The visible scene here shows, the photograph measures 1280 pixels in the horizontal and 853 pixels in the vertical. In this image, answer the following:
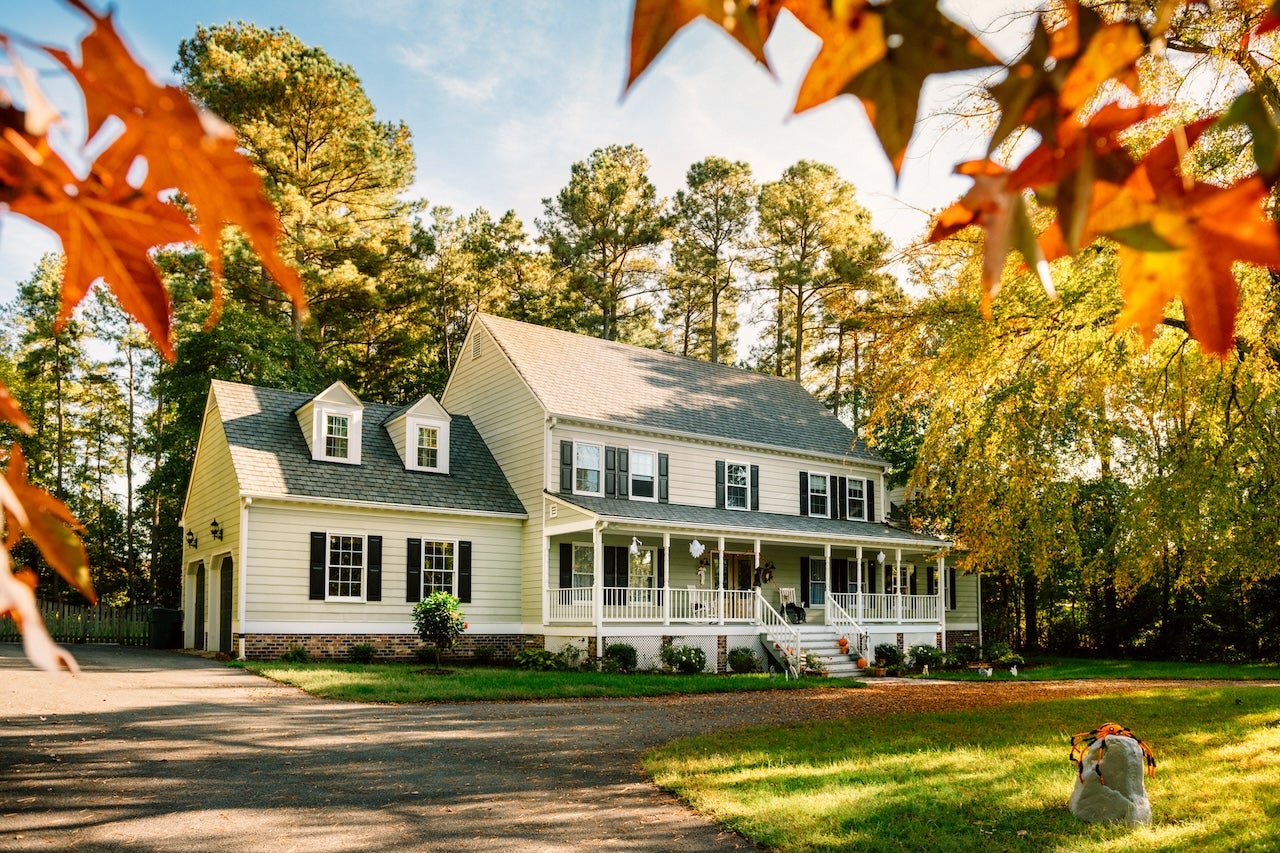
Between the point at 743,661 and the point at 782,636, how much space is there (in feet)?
5.34

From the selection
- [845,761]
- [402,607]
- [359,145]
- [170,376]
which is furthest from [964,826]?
[359,145]

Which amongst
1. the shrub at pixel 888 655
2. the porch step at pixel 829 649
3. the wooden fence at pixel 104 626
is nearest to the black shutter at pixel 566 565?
the porch step at pixel 829 649

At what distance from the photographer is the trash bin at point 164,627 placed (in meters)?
25.5

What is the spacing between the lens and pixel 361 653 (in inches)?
827

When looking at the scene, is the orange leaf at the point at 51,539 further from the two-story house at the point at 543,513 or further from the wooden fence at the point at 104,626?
the wooden fence at the point at 104,626

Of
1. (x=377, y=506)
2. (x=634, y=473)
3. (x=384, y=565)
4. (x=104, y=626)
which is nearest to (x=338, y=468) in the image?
(x=377, y=506)

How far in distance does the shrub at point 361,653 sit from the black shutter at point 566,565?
521 cm

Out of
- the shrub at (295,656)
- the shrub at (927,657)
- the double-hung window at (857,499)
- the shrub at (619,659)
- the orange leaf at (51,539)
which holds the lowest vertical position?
the shrub at (927,657)

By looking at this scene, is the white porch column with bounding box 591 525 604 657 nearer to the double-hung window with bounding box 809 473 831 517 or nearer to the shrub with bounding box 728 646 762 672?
the shrub with bounding box 728 646 762 672

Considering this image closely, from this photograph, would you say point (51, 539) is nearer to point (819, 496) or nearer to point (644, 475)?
point (644, 475)

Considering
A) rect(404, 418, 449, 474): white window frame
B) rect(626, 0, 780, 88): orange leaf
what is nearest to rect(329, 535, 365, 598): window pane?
rect(404, 418, 449, 474): white window frame

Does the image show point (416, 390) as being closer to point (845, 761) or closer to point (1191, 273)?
point (845, 761)

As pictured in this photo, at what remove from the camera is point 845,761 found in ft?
30.1

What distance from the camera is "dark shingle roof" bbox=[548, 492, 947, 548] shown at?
23.8 meters
